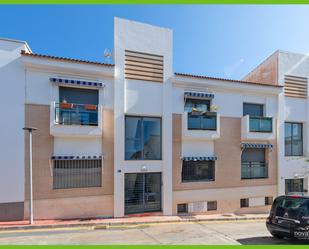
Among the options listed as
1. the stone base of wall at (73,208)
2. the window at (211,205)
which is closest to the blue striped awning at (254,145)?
the window at (211,205)

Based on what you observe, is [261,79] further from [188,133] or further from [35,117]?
[35,117]

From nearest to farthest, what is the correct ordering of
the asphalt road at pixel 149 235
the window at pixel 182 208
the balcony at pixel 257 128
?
1. the asphalt road at pixel 149 235
2. the window at pixel 182 208
3. the balcony at pixel 257 128

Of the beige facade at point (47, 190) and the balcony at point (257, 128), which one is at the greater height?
the balcony at point (257, 128)

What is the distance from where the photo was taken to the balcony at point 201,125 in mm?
13078

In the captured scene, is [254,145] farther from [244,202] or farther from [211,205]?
[211,205]

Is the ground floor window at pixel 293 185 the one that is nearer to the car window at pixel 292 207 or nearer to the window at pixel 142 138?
the car window at pixel 292 207

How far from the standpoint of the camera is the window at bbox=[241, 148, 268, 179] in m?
14.6

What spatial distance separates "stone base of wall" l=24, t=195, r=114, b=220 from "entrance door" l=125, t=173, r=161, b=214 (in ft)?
3.28

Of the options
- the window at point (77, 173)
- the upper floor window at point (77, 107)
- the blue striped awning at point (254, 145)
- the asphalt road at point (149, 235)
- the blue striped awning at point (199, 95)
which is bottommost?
the asphalt road at point (149, 235)

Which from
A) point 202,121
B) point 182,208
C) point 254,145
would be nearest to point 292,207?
point 182,208

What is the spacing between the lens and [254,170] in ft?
48.7

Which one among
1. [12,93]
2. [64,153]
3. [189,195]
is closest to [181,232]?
[189,195]

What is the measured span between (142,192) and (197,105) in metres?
6.09

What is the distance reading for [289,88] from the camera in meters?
16.0
